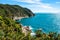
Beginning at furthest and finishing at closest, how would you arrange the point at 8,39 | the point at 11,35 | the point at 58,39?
the point at 11,35 < the point at 8,39 < the point at 58,39

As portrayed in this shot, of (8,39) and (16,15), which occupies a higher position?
(8,39)

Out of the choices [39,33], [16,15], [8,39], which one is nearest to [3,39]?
[8,39]

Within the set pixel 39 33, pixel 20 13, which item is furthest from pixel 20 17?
pixel 39 33

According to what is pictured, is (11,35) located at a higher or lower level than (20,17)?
higher

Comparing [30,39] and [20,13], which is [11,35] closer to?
[30,39]

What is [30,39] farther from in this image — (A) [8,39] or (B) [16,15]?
(B) [16,15]

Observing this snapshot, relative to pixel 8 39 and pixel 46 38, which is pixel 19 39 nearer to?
pixel 8 39


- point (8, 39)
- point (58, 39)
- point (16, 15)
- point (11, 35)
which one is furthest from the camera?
point (16, 15)

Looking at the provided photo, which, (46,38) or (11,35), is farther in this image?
(11,35)

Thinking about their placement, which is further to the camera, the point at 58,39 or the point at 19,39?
the point at 19,39
